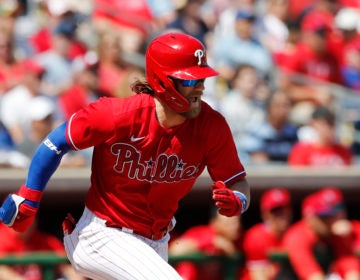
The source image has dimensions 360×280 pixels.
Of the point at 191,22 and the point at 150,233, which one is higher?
the point at 150,233

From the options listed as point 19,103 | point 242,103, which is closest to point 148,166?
point 19,103

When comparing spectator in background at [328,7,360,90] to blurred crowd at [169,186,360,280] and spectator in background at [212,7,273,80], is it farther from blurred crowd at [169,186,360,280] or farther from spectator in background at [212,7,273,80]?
blurred crowd at [169,186,360,280]

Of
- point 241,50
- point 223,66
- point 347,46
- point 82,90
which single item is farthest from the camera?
point 347,46

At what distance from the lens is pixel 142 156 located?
445 cm

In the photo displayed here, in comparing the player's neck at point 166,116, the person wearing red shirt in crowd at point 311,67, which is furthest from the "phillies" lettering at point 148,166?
the person wearing red shirt in crowd at point 311,67

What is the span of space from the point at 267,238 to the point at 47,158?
3.11 m

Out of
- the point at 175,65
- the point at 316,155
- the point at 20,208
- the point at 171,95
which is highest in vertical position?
the point at 175,65

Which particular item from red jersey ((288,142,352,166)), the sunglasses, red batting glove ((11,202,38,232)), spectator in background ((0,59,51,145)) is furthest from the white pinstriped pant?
red jersey ((288,142,352,166))

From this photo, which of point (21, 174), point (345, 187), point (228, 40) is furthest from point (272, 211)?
point (228, 40)

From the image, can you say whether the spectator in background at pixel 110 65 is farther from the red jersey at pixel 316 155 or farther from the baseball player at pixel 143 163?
the baseball player at pixel 143 163

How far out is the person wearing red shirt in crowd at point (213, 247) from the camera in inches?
271

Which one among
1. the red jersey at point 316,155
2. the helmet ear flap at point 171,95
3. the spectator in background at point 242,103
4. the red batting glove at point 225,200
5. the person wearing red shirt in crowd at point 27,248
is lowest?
the person wearing red shirt in crowd at point 27,248

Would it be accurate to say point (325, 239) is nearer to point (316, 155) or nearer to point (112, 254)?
point (316, 155)

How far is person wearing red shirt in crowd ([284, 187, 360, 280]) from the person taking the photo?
274 inches
